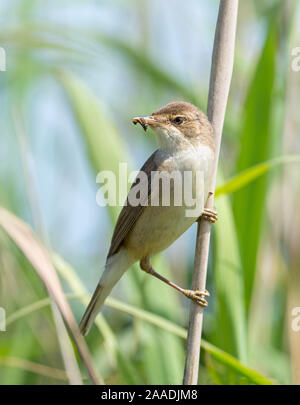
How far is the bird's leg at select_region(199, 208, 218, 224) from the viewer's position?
7.16ft

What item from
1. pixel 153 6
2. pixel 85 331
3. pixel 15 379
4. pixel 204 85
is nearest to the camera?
→ pixel 85 331

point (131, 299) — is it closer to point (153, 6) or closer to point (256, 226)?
point (256, 226)

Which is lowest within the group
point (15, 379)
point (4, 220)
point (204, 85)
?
point (15, 379)

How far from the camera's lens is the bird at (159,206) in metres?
2.37

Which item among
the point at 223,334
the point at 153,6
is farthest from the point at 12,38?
the point at 223,334

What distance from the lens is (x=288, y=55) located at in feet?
8.41

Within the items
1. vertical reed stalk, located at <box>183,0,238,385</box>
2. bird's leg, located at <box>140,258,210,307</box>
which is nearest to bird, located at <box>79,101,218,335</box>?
bird's leg, located at <box>140,258,210,307</box>

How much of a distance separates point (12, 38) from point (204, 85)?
1.03 metres

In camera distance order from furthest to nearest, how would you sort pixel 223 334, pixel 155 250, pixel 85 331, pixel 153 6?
pixel 153 6 → pixel 155 250 → pixel 85 331 → pixel 223 334

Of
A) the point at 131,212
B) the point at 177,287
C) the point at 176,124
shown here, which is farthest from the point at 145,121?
the point at 177,287
